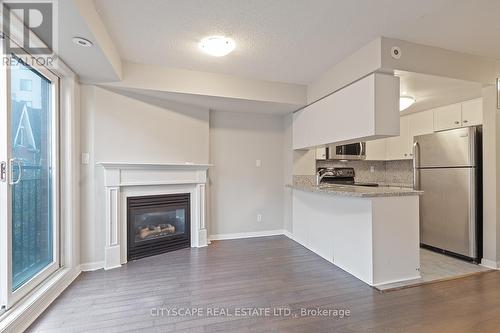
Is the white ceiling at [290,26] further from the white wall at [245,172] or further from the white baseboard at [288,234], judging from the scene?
the white baseboard at [288,234]

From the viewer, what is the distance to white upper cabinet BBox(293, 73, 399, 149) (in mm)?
2475

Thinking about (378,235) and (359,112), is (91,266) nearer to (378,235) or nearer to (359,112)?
(378,235)

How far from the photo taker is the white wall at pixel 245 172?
420 centimetres

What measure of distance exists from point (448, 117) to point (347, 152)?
1587mm

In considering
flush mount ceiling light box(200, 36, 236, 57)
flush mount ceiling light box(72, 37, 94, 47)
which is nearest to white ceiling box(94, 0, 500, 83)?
flush mount ceiling light box(200, 36, 236, 57)

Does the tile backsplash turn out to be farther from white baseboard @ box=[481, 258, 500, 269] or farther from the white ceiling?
the white ceiling

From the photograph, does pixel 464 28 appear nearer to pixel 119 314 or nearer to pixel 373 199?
pixel 373 199

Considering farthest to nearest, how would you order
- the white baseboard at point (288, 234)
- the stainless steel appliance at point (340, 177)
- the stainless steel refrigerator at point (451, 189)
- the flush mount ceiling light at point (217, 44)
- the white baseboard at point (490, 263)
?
the stainless steel appliance at point (340, 177), the white baseboard at point (288, 234), the stainless steel refrigerator at point (451, 189), the white baseboard at point (490, 263), the flush mount ceiling light at point (217, 44)

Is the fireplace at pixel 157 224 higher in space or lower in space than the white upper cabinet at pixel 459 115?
lower

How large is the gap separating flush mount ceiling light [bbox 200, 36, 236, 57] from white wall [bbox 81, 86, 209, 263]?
1.39m

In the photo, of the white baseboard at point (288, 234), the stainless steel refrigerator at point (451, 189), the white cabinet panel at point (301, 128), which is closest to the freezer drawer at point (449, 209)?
the stainless steel refrigerator at point (451, 189)

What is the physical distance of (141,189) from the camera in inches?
131

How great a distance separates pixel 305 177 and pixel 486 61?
266 cm

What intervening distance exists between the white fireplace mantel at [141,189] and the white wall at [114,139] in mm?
125
